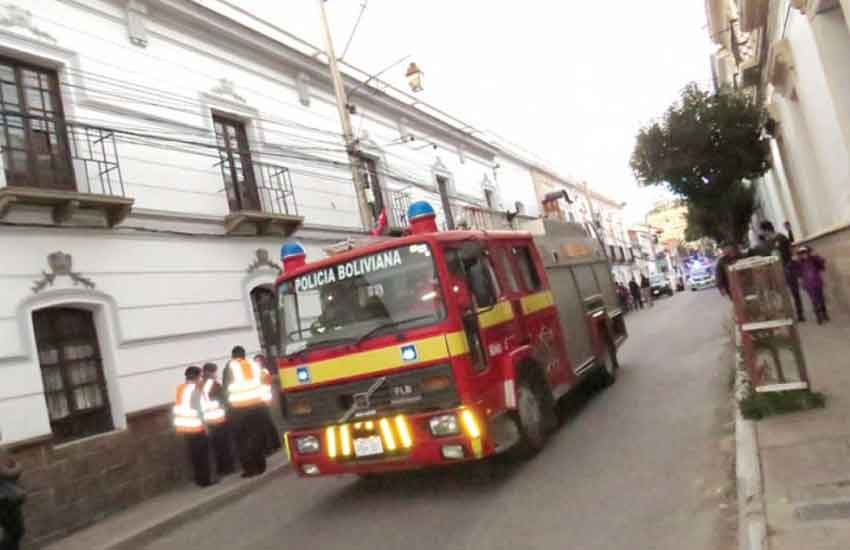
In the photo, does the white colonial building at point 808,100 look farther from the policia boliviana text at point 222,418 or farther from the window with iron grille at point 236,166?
the window with iron grille at point 236,166

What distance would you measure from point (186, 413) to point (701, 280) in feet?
142

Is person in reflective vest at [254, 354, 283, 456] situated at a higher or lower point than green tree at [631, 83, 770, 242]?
lower

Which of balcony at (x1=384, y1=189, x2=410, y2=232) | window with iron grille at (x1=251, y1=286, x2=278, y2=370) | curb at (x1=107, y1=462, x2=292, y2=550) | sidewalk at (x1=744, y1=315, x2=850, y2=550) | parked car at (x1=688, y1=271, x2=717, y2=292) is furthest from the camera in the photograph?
parked car at (x1=688, y1=271, x2=717, y2=292)

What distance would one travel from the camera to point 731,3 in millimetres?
16781

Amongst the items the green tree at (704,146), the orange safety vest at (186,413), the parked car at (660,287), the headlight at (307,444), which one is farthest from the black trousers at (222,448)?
the parked car at (660,287)

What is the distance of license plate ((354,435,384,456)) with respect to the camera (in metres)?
5.81

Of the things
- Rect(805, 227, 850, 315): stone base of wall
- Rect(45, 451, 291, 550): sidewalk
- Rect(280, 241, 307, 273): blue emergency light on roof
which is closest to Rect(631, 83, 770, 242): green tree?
Rect(805, 227, 850, 315): stone base of wall

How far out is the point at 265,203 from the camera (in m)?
12.6

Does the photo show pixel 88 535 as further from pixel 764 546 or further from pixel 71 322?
pixel 764 546

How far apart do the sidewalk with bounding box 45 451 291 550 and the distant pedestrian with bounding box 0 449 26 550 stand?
1427mm

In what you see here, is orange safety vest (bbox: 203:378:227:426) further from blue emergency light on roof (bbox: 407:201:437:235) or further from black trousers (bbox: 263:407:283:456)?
blue emergency light on roof (bbox: 407:201:437:235)

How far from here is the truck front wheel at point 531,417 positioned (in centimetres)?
658

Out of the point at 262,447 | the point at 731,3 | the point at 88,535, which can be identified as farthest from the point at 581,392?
the point at 731,3

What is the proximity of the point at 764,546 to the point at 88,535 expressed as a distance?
6936 mm
